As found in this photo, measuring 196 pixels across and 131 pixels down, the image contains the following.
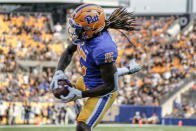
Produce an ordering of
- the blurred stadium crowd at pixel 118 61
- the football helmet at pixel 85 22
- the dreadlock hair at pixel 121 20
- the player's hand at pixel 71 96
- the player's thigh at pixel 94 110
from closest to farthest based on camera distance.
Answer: the player's hand at pixel 71 96 → the football helmet at pixel 85 22 → the player's thigh at pixel 94 110 → the dreadlock hair at pixel 121 20 → the blurred stadium crowd at pixel 118 61

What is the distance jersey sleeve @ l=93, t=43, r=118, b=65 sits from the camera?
12.1 ft

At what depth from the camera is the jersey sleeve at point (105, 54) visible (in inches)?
146

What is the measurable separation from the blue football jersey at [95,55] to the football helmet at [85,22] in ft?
0.32

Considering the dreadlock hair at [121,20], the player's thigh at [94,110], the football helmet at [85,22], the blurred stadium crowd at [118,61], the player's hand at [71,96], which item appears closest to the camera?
the player's hand at [71,96]

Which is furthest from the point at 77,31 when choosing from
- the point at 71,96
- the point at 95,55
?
the point at 71,96

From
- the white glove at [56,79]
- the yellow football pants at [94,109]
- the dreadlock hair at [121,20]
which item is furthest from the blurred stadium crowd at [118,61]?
the yellow football pants at [94,109]

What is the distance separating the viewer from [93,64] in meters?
3.98

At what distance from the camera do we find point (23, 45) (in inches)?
743

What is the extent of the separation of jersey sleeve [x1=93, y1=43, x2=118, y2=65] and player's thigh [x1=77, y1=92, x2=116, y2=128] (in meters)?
0.48

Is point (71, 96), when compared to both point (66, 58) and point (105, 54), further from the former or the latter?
point (66, 58)

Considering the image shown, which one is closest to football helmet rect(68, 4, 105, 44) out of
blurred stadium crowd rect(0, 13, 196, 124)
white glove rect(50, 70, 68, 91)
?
white glove rect(50, 70, 68, 91)

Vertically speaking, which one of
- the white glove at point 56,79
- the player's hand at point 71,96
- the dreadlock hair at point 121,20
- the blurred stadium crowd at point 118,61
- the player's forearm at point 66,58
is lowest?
the blurred stadium crowd at point 118,61

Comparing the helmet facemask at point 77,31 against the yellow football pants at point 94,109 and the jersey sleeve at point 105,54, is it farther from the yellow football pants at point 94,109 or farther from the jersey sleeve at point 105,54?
the yellow football pants at point 94,109

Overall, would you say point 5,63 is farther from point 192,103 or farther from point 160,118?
point 192,103
